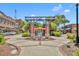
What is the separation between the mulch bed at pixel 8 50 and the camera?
675 cm

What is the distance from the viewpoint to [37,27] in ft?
22.7

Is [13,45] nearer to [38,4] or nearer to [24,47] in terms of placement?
[24,47]

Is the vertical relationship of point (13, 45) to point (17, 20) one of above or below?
below

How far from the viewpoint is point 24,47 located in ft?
22.6

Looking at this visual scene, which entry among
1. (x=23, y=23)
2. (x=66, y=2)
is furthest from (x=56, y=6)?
(x=23, y=23)

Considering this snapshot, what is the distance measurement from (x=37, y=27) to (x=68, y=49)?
→ 67cm

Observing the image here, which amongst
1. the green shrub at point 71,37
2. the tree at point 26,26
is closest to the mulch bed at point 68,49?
the green shrub at point 71,37

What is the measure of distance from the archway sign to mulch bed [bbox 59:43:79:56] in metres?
0.35

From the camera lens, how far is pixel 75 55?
6.74 m

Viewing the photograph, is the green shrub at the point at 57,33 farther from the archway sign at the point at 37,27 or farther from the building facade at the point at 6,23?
the building facade at the point at 6,23

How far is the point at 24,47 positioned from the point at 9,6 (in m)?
0.77

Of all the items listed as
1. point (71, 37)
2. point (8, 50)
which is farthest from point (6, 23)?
point (71, 37)

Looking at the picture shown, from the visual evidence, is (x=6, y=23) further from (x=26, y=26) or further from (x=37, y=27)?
(x=37, y=27)

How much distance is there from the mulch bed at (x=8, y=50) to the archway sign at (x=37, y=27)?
1.24 feet
